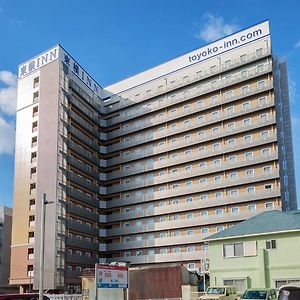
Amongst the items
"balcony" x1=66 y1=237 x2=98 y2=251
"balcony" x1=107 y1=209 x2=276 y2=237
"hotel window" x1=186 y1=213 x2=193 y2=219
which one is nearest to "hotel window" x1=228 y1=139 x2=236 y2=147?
"balcony" x1=107 y1=209 x2=276 y2=237

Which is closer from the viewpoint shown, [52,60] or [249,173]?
[249,173]

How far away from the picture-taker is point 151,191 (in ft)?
275

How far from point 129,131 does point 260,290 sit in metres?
61.1

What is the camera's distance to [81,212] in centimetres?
7962

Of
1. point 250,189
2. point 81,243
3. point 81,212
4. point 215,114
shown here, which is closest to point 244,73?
point 215,114

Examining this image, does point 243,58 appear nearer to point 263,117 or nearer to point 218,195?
point 263,117

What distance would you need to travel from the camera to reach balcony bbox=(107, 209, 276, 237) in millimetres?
71438

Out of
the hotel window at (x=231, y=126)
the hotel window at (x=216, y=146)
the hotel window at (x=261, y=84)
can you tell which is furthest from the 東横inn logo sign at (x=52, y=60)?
the hotel window at (x=261, y=84)

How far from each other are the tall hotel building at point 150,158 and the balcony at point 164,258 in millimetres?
200

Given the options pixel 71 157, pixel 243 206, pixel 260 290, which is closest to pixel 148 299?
pixel 260 290

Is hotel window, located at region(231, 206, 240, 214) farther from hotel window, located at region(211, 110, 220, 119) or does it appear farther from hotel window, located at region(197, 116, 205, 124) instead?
hotel window, located at region(197, 116, 205, 124)

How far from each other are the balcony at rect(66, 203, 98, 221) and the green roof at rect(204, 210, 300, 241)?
37.8 meters

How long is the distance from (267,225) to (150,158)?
4531 cm

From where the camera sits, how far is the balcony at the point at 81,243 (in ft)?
245
